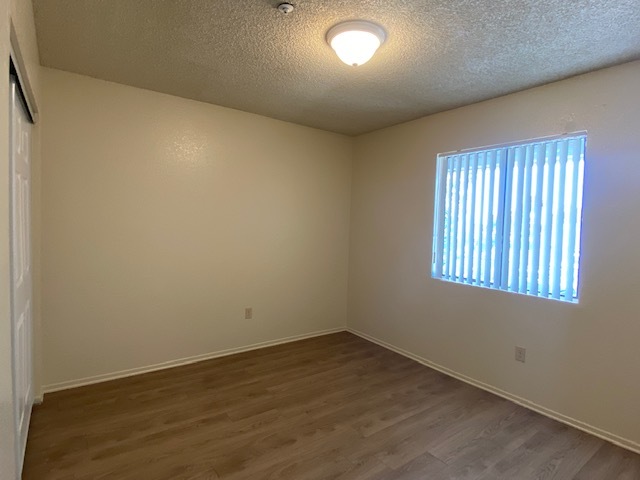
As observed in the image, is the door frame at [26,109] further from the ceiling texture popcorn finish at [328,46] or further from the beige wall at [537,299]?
the beige wall at [537,299]

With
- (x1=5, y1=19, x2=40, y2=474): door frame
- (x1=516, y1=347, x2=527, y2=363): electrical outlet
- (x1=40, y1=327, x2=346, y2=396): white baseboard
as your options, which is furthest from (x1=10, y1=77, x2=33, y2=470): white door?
(x1=516, y1=347, x2=527, y2=363): electrical outlet

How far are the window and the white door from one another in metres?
3.17

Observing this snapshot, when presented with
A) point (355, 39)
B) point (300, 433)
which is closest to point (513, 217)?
point (355, 39)

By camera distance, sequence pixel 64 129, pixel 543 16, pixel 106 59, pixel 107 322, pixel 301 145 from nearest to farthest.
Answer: pixel 543 16, pixel 106 59, pixel 64 129, pixel 107 322, pixel 301 145

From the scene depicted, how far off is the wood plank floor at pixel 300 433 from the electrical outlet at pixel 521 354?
36cm

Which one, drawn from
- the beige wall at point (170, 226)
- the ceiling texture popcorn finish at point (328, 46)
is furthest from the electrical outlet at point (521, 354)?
the beige wall at point (170, 226)

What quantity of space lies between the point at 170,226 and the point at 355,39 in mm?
2224

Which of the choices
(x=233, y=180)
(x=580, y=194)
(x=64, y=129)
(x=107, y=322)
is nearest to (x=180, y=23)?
(x=64, y=129)

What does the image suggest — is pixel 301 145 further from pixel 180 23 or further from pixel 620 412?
pixel 620 412

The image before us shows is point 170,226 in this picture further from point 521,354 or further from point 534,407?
point 534,407

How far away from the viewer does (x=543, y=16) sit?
70.4 inches

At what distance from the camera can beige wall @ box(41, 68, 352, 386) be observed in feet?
8.89

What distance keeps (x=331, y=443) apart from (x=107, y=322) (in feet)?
6.85

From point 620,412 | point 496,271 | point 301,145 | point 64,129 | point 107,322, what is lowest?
point 620,412
